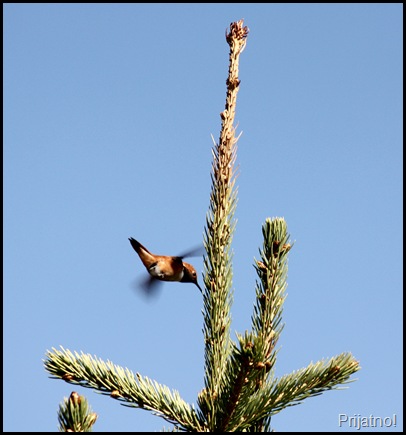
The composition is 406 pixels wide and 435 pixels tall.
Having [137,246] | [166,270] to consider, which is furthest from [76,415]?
[137,246]

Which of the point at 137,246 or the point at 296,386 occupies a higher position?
the point at 137,246

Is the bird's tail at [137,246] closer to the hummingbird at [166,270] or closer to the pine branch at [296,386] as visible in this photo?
the hummingbird at [166,270]

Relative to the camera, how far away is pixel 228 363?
2.91m

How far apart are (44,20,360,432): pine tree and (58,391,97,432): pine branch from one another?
64 cm

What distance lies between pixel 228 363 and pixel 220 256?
64cm

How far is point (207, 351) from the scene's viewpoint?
3.19 m

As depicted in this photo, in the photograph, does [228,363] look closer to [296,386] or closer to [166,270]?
[296,386]

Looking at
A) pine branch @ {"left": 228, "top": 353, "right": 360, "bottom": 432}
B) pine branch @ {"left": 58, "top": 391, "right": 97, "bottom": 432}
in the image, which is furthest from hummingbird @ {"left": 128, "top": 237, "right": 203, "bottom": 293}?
pine branch @ {"left": 58, "top": 391, "right": 97, "bottom": 432}

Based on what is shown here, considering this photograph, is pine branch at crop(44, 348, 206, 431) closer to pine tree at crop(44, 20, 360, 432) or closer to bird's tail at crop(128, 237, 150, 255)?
pine tree at crop(44, 20, 360, 432)

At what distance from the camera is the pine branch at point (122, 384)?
299 centimetres

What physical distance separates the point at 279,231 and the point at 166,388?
39.7 inches

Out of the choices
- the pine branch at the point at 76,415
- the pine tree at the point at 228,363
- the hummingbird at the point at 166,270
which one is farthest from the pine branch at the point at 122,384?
the hummingbird at the point at 166,270

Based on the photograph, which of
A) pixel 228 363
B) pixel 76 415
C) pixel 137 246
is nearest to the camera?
pixel 76 415

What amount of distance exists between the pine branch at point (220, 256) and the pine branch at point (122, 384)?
11 cm
